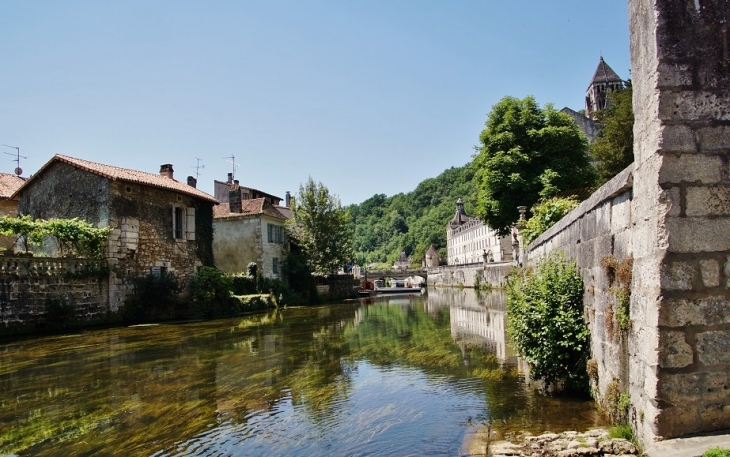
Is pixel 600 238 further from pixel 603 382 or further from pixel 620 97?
pixel 620 97

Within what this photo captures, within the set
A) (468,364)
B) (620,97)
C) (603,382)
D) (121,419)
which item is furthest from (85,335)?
(620,97)

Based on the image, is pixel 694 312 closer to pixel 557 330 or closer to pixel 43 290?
pixel 557 330

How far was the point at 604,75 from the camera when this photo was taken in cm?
6950

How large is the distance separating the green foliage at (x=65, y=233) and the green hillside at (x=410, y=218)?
3665 inches

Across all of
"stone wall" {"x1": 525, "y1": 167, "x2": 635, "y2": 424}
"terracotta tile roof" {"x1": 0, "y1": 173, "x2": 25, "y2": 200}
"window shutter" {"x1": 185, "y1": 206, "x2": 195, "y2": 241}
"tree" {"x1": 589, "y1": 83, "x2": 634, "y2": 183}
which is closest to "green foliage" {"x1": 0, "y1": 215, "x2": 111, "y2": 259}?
"window shutter" {"x1": 185, "y1": 206, "x2": 195, "y2": 241}

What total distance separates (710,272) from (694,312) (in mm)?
334

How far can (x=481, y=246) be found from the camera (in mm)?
81625

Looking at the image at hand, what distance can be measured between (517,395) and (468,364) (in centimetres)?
273

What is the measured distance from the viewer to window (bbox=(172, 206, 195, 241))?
25625mm

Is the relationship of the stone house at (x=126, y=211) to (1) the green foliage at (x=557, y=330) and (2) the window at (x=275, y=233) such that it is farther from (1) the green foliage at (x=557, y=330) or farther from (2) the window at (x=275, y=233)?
(1) the green foliage at (x=557, y=330)

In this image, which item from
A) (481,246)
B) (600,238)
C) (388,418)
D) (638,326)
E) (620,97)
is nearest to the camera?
(638,326)

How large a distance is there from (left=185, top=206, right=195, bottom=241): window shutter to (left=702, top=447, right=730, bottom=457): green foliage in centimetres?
2531

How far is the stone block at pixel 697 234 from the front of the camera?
3.95m

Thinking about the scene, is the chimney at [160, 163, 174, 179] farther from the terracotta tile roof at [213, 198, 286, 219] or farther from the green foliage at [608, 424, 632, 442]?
the green foliage at [608, 424, 632, 442]
